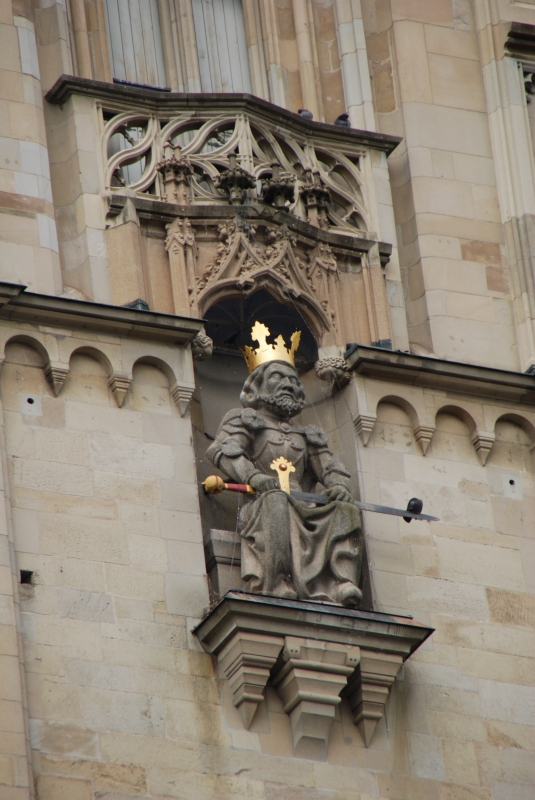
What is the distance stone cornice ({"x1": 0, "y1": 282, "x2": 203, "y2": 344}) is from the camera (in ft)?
53.7

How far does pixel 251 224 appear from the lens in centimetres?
1759

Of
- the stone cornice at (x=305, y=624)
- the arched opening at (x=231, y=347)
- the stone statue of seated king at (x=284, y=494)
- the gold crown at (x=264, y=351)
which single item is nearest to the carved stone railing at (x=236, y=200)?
the arched opening at (x=231, y=347)

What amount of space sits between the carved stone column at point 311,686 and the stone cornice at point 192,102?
4196 millimetres

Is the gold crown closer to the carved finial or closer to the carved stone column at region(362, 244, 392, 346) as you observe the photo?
the carved finial

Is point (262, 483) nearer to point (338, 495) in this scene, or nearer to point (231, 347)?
point (338, 495)

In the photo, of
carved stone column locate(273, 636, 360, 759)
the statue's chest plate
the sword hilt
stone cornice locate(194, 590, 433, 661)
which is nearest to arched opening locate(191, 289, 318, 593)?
the statue's chest plate

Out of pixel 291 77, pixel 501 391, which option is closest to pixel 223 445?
pixel 501 391

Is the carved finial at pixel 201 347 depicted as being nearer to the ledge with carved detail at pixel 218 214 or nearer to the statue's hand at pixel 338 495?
the ledge with carved detail at pixel 218 214

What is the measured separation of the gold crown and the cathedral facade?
0.08ft

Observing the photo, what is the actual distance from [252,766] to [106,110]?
4931 mm

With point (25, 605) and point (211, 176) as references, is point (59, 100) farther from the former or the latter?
point (25, 605)

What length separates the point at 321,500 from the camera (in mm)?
16531

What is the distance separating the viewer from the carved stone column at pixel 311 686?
15750mm

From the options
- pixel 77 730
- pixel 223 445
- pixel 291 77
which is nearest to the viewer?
pixel 77 730
